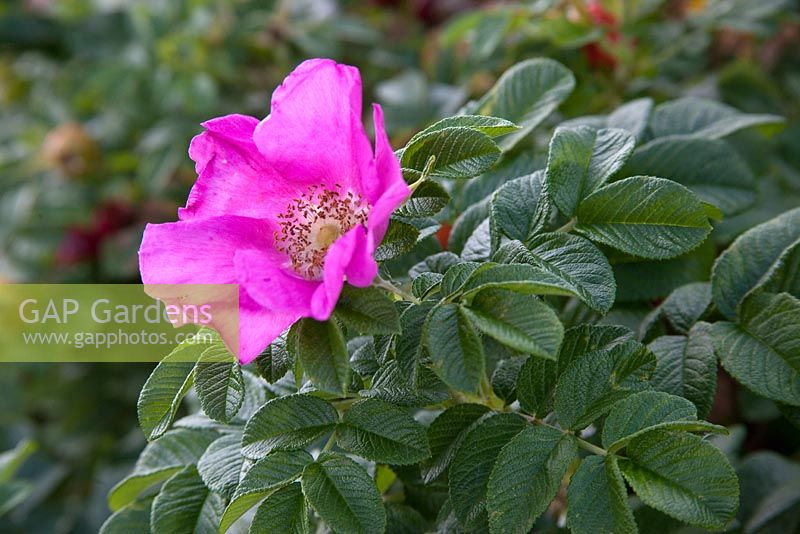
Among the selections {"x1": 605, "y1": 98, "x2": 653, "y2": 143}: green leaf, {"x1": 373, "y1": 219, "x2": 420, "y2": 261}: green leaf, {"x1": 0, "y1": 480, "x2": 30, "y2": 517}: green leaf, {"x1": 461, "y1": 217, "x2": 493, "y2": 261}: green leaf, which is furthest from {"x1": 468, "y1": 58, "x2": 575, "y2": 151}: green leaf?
{"x1": 0, "y1": 480, "x2": 30, "y2": 517}: green leaf

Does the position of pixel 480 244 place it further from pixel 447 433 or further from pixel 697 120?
pixel 697 120

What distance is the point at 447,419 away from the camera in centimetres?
64

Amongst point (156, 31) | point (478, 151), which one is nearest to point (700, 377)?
point (478, 151)

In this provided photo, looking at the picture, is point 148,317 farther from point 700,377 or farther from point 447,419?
point 700,377

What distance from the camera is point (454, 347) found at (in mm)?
552

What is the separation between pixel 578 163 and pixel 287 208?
0.22 m

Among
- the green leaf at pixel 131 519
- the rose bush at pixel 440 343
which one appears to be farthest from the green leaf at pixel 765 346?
the green leaf at pixel 131 519

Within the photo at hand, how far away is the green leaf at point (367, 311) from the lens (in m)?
0.55

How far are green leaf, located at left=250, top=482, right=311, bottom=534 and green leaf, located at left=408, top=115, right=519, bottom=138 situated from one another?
0.26 metres

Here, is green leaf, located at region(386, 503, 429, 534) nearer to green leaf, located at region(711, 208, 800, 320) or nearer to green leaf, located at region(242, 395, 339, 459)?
green leaf, located at region(242, 395, 339, 459)

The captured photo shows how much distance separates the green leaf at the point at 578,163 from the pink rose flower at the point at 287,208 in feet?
0.49

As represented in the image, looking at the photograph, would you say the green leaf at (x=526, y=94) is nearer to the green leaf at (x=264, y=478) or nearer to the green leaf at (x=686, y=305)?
the green leaf at (x=686, y=305)

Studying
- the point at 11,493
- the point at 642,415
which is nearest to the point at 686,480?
the point at 642,415

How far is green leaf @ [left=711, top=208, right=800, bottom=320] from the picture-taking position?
706 mm
